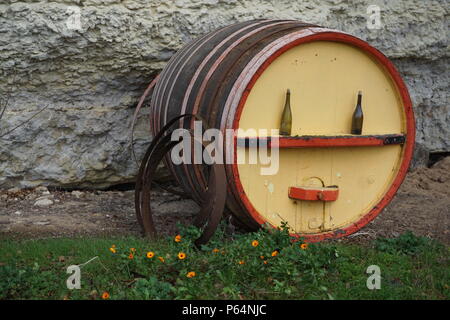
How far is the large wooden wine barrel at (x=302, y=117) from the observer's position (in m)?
3.92

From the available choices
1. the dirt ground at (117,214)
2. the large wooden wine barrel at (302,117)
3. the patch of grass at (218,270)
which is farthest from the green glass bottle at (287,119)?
the dirt ground at (117,214)

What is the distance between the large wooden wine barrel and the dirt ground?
384mm

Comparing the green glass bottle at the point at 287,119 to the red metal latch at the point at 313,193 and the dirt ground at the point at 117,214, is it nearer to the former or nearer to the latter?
the red metal latch at the point at 313,193

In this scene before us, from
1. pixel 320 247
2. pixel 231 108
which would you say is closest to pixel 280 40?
pixel 231 108

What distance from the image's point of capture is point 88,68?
5254 millimetres

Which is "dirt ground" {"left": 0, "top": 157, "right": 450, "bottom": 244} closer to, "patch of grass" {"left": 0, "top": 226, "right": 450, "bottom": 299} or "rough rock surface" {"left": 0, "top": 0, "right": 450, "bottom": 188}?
"rough rock surface" {"left": 0, "top": 0, "right": 450, "bottom": 188}

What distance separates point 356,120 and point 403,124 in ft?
1.26

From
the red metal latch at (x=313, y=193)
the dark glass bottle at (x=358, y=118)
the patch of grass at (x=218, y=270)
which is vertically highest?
the dark glass bottle at (x=358, y=118)

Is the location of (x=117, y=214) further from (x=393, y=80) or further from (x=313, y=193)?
(x=393, y=80)

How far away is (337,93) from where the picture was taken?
4199 millimetres

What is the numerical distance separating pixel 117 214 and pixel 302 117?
63.1 inches

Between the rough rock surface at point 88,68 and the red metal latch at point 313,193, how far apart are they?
1.85 metres

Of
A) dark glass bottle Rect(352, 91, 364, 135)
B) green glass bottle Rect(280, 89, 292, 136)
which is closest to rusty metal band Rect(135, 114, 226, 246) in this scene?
green glass bottle Rect(280, 89, 292, 136)

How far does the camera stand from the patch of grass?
3.15 m
